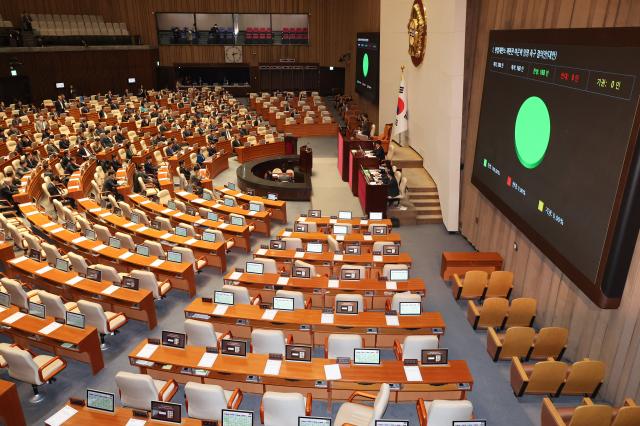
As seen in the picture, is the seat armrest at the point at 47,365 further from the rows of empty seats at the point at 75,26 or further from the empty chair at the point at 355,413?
the rows of empty seats at the point at 75,26

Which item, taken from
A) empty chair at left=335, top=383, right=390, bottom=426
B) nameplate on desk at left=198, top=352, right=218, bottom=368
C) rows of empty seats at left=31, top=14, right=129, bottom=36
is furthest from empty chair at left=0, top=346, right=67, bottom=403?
rows of empty seats at left=31, top=14, right=129, bottom=36

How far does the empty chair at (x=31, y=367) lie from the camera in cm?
683

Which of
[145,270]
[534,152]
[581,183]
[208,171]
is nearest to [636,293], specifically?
[581,183]

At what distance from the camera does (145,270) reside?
10.0 metres

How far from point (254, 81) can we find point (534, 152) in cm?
3141

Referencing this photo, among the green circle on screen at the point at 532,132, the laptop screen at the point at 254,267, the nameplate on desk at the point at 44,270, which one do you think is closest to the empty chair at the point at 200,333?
the laptop screen at the point at 254,267

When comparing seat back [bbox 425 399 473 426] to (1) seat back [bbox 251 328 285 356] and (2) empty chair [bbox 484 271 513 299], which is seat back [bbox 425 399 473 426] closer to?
(1) seat back [bbox 251 328 285 356]

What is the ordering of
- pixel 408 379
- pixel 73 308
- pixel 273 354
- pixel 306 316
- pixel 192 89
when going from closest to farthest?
pixel 408 379 < pixel 273 354 < pixel 306 316 < pixel 73 308 < pixel 192 89

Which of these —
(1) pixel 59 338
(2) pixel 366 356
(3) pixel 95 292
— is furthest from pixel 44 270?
(2) pixel 366 356

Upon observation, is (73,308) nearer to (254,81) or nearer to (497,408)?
(497,408)

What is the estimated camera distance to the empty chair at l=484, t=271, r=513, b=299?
9.79 meters

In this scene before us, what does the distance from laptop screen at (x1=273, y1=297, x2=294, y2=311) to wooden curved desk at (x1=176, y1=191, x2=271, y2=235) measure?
5.15 meters

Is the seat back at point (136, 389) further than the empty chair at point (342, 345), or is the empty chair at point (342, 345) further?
the empty chair at point (342, 345)

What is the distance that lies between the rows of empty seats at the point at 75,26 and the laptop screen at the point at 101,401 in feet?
107
